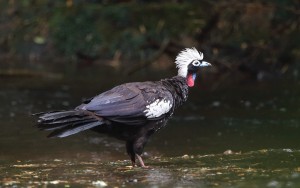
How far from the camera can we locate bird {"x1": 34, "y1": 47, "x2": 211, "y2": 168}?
8.77 meters

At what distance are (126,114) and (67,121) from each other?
0.71 meters

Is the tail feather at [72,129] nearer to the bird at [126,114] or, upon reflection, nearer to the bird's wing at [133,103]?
the bird at [126,114]

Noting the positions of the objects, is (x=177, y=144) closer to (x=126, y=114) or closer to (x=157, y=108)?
(x=157, y=108)

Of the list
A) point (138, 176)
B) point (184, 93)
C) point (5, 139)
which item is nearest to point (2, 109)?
point (5, 139)

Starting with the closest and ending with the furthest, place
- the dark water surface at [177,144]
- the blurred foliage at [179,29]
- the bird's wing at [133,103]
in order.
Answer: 1. the dark water surface at [177,144]
2. the bird's wing at [133,103]
3. the blurred foliage at [179,29]

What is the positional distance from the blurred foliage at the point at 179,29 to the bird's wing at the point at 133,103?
6.16 metres

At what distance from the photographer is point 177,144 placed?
12.9 metres

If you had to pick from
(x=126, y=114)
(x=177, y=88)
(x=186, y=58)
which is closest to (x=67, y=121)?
(x=126, y=114)

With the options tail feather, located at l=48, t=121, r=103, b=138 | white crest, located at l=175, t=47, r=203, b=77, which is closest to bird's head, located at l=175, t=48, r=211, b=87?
white crest, located at l=175, t=47, r=203, b=77

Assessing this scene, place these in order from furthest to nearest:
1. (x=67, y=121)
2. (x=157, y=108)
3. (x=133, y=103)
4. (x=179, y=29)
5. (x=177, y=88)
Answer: (x=179, y=29) < (x=177, y=88) < (x=157, y=108) < (x=133, y=103) < (x=67, y=121)

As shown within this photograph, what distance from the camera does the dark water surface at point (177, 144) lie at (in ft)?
26.5

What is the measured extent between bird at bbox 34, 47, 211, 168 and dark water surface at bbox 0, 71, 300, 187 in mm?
433

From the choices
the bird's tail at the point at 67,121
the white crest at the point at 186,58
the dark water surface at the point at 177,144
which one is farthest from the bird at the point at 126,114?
the dark water surface at the point at 177,144

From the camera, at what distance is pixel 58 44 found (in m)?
16.2
